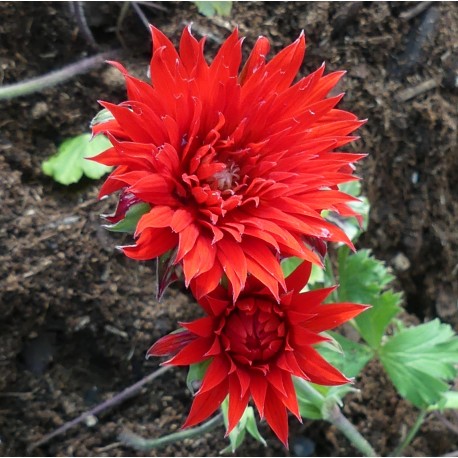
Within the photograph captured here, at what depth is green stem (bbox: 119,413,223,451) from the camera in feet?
4.19

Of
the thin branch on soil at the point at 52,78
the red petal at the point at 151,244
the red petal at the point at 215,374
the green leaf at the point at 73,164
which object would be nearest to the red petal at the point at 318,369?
the red petal at the point at 215,374

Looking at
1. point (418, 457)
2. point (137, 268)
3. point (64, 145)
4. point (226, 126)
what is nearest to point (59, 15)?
point (64, 145)

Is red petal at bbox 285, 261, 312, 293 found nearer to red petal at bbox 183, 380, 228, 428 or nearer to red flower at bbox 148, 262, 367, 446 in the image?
red flower at bbox 148, 262, 367, 446

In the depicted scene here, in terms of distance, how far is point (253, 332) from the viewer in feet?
2.82

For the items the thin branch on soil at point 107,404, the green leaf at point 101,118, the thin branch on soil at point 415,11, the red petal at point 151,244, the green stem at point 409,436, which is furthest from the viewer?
the thin branch on soil at point 415,11

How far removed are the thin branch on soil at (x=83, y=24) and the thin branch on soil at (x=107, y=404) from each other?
0.75m

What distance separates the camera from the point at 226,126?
0.90 meters

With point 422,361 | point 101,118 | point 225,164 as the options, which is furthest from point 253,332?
point 422,361

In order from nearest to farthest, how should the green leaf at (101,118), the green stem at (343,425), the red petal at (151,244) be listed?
the red petal at (151,244), the green leaf at (101,118), the green stem at (343,425)

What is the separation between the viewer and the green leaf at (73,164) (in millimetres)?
1342

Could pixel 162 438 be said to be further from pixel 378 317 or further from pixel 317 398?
pixel 378 317

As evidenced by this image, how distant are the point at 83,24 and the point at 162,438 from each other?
2.99 ft

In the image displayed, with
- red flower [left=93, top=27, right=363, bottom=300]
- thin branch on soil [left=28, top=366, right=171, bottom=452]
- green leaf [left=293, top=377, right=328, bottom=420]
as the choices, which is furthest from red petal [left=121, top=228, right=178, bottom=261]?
thin branch on soil [left=28, top=366, right=171, bottom=452]

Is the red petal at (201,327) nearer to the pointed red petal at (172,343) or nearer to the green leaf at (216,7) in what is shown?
the pointed red petal at (172,343)
